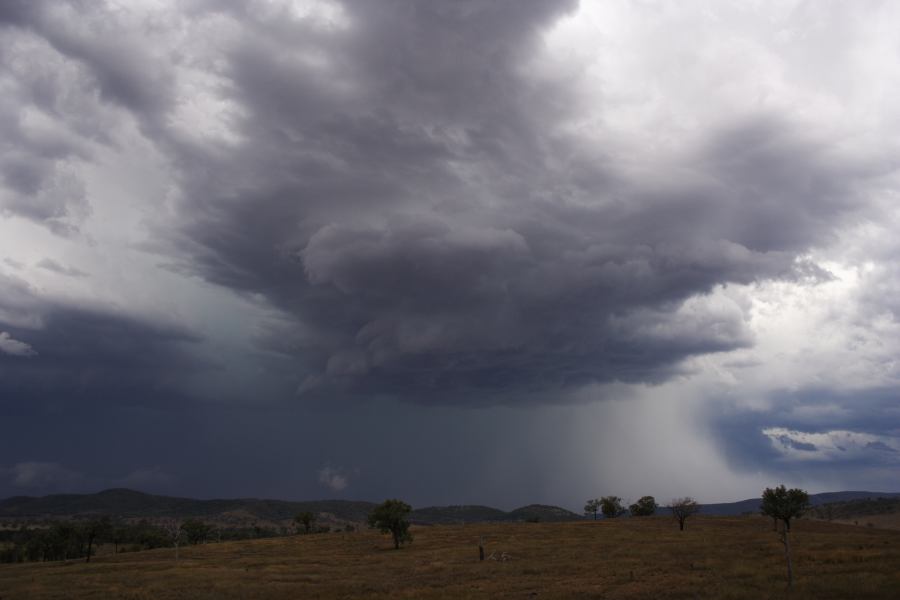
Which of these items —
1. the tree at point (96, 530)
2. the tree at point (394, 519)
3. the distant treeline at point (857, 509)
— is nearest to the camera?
the tree at point (394, 519)

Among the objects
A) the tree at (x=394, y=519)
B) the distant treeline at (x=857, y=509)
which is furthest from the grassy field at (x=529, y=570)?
the distant treeline at (x=857, y=509)

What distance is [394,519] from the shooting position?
101 m

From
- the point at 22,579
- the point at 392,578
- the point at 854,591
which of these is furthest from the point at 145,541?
the point at 854,591

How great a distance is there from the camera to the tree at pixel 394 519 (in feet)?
331

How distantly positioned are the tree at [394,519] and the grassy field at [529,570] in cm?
261

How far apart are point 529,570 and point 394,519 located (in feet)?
147

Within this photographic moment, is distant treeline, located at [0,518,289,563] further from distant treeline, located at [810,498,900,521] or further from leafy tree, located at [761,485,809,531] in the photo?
distant treeline, located at [810,498,900,521]

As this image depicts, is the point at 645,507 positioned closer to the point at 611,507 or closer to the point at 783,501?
the point at 611,507

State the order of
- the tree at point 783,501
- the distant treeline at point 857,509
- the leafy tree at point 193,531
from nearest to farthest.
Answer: the tree at point 783,501, the leafy tree at point 193,531, the distant treeline at point 857,509

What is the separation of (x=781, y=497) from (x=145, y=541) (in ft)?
429

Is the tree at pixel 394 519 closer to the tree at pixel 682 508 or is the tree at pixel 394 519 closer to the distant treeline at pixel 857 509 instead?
the tree at pixel 682 508

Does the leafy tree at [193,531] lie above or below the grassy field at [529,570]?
below

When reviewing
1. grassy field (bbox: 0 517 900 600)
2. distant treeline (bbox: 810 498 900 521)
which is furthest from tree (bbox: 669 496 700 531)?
distant treeline (bbox: 810 498 900 521)

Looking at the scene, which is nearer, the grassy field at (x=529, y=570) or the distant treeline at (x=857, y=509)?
the grassy field at (x=529, y=570)
